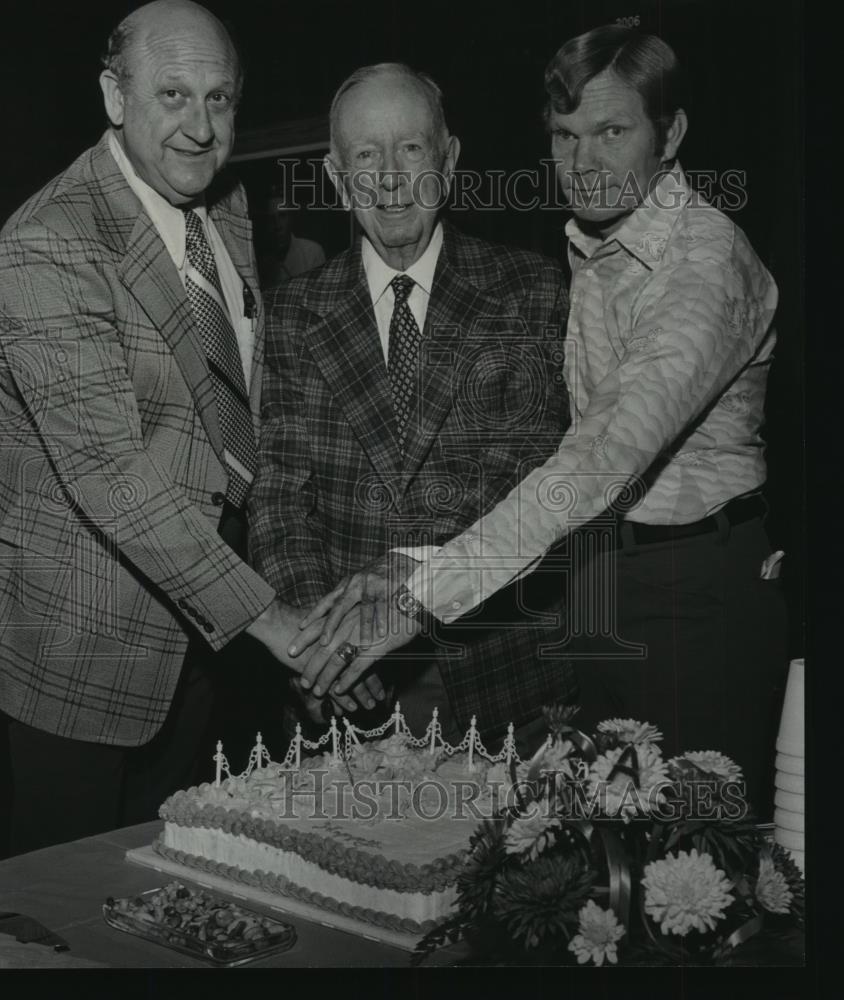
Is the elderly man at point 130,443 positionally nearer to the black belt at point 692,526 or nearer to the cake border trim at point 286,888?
the cake border trim at point 286,888

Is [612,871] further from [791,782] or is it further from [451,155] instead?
[451,155]

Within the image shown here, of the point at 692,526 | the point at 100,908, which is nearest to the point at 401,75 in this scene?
the point at 692,526

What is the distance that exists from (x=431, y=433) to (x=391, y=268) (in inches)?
12.6

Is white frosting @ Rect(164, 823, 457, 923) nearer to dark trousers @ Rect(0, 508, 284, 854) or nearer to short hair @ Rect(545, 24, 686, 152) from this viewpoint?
dark trousers @ Rect(0, 508, 284, 854)

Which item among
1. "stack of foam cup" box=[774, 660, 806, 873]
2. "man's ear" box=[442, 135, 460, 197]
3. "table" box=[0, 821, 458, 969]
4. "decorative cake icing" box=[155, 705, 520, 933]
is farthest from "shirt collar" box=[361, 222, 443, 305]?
"table" box=[0, 821, 458, 969]

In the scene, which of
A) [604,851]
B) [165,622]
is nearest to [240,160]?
[165,622]

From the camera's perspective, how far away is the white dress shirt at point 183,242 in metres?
2.23

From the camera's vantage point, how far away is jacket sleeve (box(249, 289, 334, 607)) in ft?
7.39

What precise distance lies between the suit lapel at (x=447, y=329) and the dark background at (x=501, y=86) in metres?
0.09

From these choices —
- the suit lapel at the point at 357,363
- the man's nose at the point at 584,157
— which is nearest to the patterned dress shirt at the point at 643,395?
the man's nose at the point at 584,157

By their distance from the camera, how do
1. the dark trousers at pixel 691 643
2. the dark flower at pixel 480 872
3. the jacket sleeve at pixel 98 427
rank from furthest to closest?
the dark trousers at pixel 691 643, the jacket sleeve at pixel 98 427, the dark flower at pixel 480 872

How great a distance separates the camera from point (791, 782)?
7.33 feet

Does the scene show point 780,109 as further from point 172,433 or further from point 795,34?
point 172,433

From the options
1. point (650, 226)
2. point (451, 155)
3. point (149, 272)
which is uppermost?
point (451, 155)
